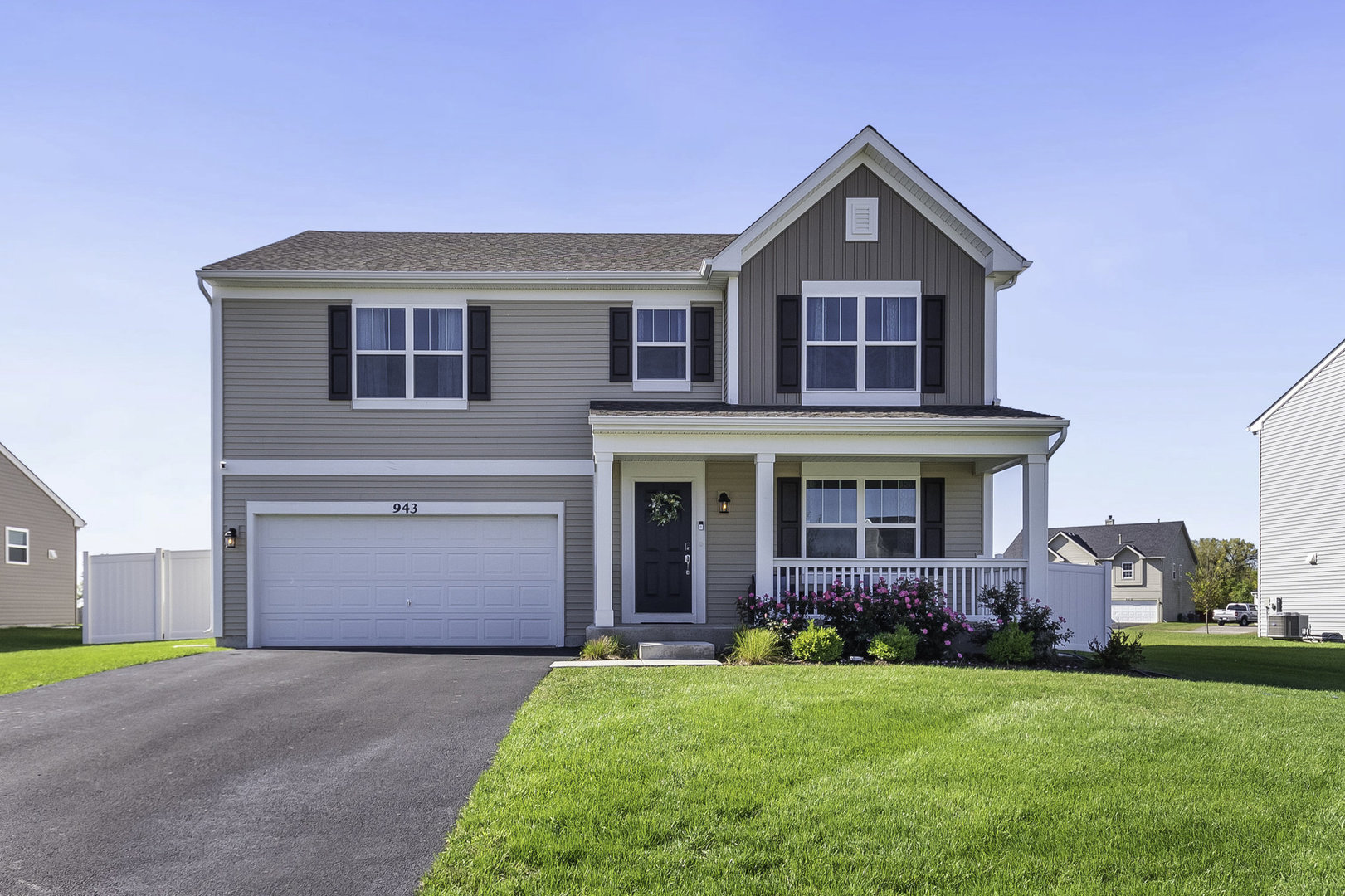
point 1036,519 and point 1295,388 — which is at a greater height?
point 1295,388

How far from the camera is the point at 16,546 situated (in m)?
23.8

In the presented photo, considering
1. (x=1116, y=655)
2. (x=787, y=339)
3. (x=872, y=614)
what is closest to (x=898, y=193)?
(x=787, y=339)

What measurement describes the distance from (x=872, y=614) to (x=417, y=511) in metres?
7.23

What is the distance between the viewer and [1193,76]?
43.9 feet

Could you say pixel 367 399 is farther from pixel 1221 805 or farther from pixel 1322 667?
pixel 1322 667

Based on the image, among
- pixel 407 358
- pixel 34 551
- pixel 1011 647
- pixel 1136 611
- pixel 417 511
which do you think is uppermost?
pixel 407 358

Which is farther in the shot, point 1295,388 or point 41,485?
point 41,485

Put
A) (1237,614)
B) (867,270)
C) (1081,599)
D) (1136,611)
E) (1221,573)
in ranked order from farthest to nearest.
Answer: (1136,611) < (1237,614) < (1221,573) < (867,270) < (1081,599)

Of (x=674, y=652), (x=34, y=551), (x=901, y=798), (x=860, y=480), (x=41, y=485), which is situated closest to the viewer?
(x=901, y=798)

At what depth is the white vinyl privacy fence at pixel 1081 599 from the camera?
42.7 feet

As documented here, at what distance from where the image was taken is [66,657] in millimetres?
13062

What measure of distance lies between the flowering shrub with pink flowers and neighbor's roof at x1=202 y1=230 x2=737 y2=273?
564 centimetres

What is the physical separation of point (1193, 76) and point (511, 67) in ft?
33.6

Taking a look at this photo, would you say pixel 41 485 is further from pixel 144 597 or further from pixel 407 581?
pixel 407 581
